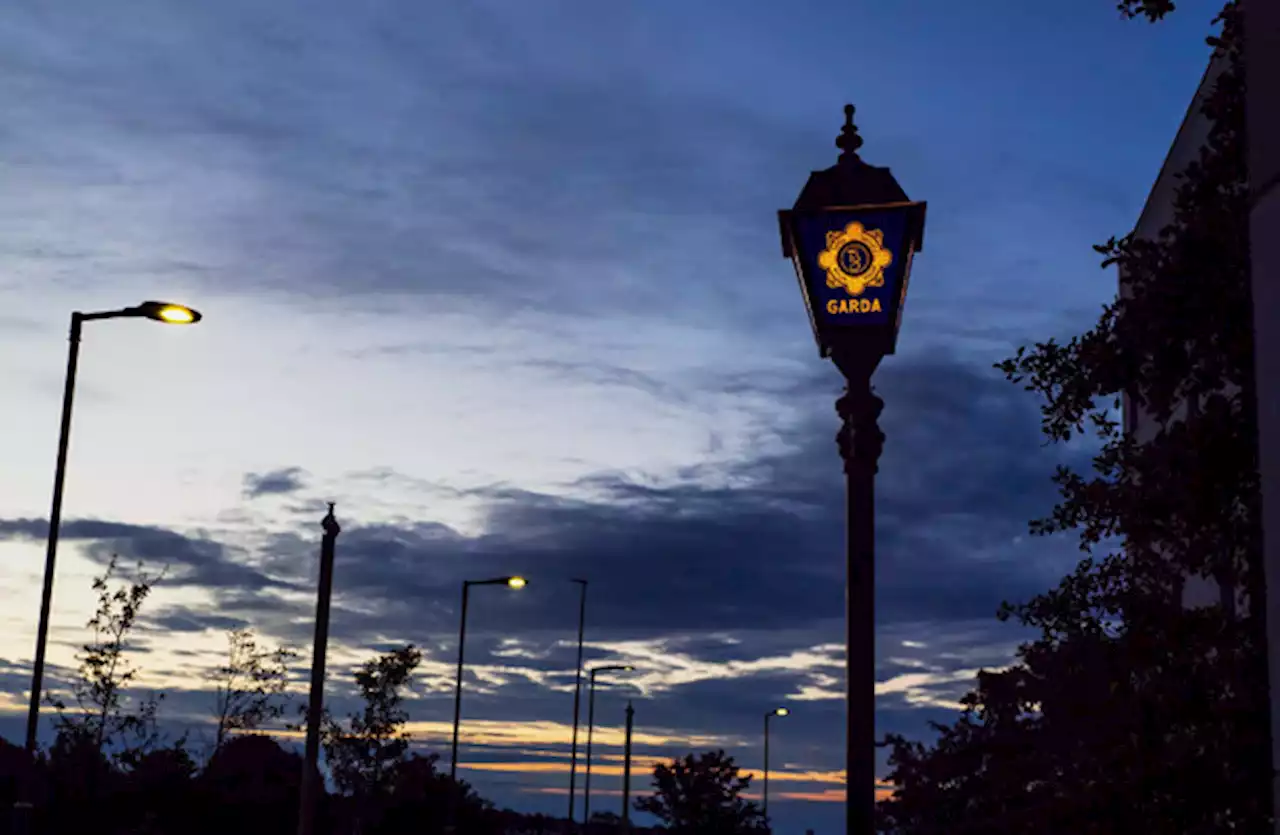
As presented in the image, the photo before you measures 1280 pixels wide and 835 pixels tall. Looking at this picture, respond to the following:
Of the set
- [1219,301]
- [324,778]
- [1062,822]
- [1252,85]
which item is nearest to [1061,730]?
[1062,822]

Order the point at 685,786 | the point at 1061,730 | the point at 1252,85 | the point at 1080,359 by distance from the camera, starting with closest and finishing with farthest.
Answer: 1. the point at 1252,85
2. the point at 1080,359
3. the point at 1061,730
4. the point at 685,786

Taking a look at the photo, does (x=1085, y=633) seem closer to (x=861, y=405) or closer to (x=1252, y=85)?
(x=861, y=405)

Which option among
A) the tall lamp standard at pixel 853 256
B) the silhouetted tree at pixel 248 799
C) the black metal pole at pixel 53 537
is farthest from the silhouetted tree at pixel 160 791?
the tall lamp standard at pixel 853 256

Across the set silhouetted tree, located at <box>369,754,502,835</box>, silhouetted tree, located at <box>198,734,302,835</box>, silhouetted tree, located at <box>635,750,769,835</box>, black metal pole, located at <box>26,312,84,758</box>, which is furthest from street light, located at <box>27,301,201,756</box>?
silhouetted tree, located at <box>635,750,769,835</box>

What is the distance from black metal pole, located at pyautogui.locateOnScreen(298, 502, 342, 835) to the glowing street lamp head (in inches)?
215

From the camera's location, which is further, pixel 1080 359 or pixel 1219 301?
pixel 1080 359

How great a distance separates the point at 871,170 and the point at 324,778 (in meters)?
61.5

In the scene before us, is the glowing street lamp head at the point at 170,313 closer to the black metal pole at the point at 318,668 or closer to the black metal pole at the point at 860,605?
the black metal pole at the point at 318,668

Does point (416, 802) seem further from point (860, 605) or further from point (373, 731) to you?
point (860, 605)

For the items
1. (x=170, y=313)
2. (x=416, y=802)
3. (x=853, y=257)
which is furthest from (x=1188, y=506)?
(x=416, y=802)

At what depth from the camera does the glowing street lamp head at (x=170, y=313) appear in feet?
73.5

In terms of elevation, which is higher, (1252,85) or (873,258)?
(873,258)

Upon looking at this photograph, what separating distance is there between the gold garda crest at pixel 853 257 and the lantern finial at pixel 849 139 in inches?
15.6

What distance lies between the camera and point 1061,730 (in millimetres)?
29672
